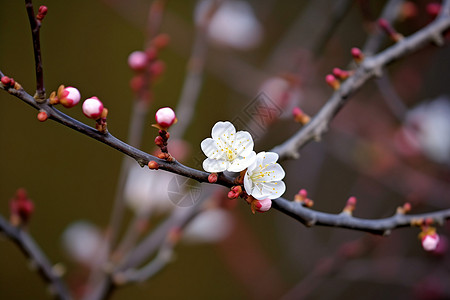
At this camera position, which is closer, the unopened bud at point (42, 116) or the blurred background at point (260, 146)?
the unopened bud at point (42, 116)

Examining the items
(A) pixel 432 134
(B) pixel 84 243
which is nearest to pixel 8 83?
(B) pixel 84 243

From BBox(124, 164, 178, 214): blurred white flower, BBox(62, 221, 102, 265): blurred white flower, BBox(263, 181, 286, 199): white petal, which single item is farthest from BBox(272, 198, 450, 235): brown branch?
BBox(62, 221, 102, 265): blurred white flower

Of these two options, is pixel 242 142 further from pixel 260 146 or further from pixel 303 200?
pixel 260 146

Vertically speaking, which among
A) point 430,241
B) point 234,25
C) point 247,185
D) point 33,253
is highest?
point 234,25

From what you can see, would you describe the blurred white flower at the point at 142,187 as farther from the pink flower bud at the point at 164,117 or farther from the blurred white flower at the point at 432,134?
the blurred white flower at the point at 432,134

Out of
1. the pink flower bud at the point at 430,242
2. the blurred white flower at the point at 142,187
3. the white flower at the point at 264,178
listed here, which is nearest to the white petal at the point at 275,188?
the white flower at the point at 264,178

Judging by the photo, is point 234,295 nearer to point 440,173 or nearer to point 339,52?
point 440,173

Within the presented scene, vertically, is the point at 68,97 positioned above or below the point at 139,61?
below
